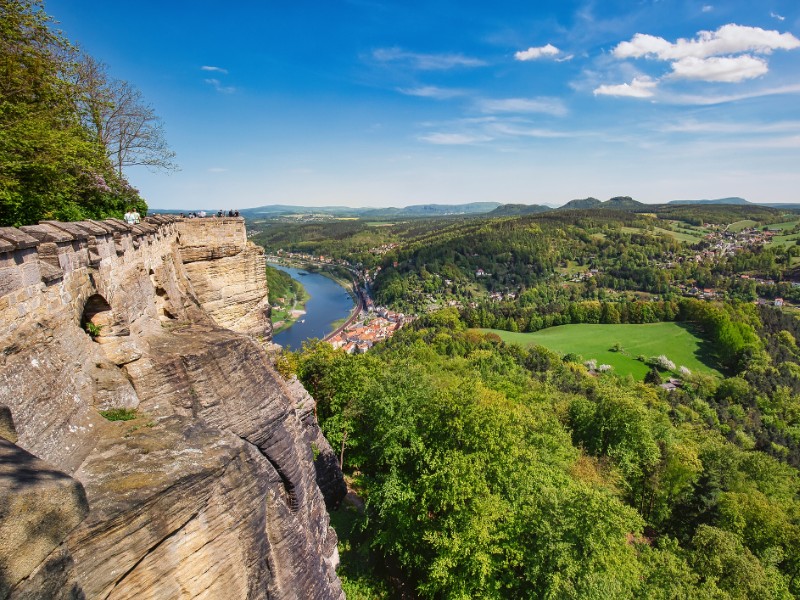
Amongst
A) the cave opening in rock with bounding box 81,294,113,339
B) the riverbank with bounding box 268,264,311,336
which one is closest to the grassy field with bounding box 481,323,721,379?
the riverbank with bounding box 268,264,311,336

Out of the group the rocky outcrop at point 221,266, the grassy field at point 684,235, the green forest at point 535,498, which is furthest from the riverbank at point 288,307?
the grassy field at point 684,235

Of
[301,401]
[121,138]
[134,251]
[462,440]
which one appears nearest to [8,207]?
[134,251]

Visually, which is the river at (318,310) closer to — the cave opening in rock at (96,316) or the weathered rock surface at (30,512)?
the cave opening in rock at (96,316)

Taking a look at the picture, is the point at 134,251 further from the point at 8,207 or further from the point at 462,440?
the point at 462,440

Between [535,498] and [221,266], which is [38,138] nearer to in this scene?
[221,266]

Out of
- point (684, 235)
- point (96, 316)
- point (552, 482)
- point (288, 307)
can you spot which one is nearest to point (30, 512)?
point (96, 316)
